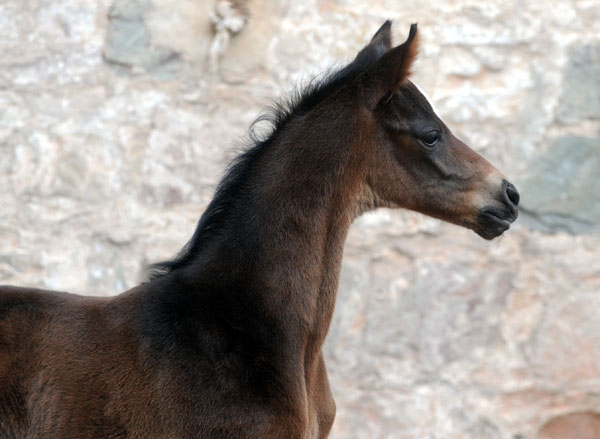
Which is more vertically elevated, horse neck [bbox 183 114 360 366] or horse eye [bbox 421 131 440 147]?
horse eye [bbox 421 131 440 147]

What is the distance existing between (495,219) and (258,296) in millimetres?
843

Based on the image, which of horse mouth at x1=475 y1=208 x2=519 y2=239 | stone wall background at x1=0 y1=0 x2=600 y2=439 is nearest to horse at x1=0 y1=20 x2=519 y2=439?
horse mouth at x1=475 y1=208 x2=519 y2=239

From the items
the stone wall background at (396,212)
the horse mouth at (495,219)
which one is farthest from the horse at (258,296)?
the stone wall background at (396,212)

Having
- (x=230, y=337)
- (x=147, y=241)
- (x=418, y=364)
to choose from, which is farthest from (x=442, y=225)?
(x=230, y=337)

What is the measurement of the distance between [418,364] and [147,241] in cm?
150

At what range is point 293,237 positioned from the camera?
8.25 feet

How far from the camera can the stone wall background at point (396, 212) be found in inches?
163

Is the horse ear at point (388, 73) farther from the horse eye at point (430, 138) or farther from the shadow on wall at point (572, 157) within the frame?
the shadow on wall at point (572, 157)

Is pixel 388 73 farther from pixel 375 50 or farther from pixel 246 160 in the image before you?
pixel 246 160

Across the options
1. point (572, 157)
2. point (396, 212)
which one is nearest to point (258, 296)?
point (396, 212)

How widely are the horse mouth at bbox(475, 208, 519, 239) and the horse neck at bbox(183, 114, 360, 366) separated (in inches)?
18.0

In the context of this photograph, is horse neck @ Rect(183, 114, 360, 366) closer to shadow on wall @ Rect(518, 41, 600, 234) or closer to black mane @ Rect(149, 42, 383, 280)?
black mane @ Rect(149, 42, 383, 280)

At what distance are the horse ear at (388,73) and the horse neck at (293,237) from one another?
17cm

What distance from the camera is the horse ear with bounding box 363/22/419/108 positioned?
8.41ft
